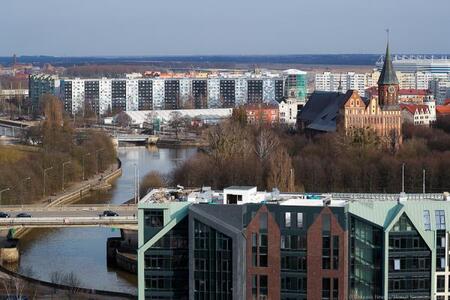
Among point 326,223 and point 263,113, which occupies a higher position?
point 326,223

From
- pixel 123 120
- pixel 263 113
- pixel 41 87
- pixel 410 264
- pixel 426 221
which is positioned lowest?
pixel 123 120

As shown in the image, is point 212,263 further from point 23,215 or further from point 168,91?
point 168,91

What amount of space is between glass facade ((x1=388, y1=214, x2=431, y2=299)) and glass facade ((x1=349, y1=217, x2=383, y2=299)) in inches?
5.4

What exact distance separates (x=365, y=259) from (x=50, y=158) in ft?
68.4

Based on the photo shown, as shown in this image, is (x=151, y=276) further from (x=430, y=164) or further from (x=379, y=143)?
(x=379, y=143)

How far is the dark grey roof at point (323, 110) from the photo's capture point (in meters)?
38.0

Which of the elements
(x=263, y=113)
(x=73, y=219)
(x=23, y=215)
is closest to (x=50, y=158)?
(x=23, y=215)

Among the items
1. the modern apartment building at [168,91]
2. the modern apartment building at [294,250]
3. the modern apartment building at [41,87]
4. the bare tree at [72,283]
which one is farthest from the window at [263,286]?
the modern apartment building at [41,87]

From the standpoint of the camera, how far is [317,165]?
29.5 metres

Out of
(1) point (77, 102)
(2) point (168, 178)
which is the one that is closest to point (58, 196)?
(2) point (168, 178)

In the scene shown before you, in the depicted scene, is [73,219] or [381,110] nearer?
[73,219]

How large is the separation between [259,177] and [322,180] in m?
1.79

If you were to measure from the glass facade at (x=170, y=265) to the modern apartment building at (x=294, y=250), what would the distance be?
0.01 meters

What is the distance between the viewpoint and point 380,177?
1153 inches
